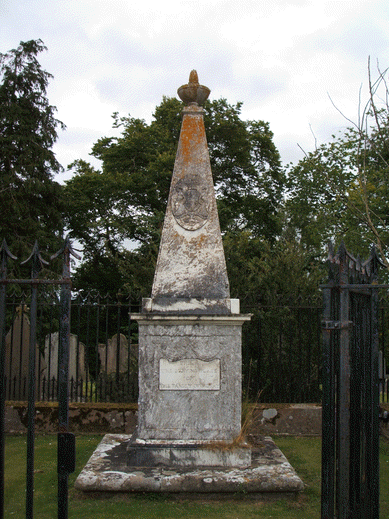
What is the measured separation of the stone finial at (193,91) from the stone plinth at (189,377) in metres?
2.53

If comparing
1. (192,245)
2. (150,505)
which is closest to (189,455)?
(150,505)

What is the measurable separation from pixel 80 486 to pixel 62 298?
239 centimetres

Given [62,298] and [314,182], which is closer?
[62,298]

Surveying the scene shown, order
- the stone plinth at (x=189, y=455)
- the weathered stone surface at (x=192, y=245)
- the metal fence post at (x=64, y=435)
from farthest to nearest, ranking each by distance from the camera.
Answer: the weathered stone surface at (x=192, y=245) < the stone plinth at (x=189, y=455) < the metal fence post at (x=64, y=435)

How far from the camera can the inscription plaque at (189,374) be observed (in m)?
5.18

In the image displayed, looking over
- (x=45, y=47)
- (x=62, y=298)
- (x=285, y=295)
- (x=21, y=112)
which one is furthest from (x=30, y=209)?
(x=62, y=298)

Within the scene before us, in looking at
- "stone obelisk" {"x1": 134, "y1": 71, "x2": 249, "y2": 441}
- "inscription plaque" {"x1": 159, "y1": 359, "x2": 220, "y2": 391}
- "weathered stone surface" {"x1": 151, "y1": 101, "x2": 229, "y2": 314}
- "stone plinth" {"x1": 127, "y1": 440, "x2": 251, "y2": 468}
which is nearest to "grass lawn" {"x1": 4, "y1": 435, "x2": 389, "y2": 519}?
"stone plinth" {"x1": 127, "y1": 440, "x2": 251, "y2": 468}

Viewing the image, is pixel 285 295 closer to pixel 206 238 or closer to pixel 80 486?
pixel 206 238

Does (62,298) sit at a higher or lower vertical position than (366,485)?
higher

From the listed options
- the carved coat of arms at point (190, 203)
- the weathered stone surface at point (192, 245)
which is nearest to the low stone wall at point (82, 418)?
the weathered stone surface at point (192, 245)

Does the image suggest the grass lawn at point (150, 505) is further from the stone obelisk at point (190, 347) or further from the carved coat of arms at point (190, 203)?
the carved coat of arms at point (190, 203)

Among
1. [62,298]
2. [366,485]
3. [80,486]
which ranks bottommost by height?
[80,486]

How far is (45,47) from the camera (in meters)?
19.0

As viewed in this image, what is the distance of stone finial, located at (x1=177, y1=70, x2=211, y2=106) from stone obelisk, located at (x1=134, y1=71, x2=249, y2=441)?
58.7 inches
